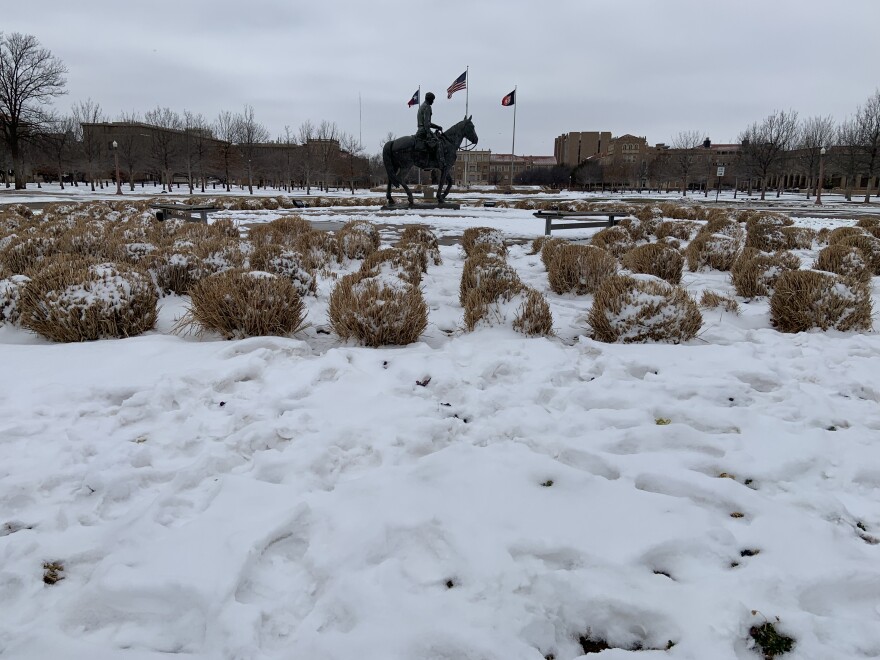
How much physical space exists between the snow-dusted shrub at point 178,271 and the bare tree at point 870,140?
51.3 m

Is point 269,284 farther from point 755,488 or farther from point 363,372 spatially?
point 755,488

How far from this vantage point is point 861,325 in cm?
494

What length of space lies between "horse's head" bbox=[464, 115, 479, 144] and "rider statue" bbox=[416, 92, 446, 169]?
1.01 meters

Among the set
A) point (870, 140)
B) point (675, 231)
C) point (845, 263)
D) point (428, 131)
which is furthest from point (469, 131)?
point (870, 140)

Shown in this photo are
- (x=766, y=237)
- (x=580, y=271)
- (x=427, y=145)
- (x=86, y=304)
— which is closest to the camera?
(x=86, y=304)

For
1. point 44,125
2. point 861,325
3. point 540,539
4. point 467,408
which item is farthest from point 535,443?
point 44,125

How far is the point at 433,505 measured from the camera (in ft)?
7.72

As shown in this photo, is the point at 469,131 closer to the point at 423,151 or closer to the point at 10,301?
the point at 423,151

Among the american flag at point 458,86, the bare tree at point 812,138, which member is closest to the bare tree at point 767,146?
the bare tree at point 812,138

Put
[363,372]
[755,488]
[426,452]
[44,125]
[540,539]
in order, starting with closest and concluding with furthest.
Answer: [540,539], [755,488], [426,452], [363,372], [44,125]

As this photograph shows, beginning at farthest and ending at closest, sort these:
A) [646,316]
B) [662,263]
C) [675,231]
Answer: [675,231] < [662,263] < [646,316]

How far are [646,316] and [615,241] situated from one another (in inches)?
223

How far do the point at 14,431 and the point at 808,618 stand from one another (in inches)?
153

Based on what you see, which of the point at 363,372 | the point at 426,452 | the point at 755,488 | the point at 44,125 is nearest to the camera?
the point at 755,488
